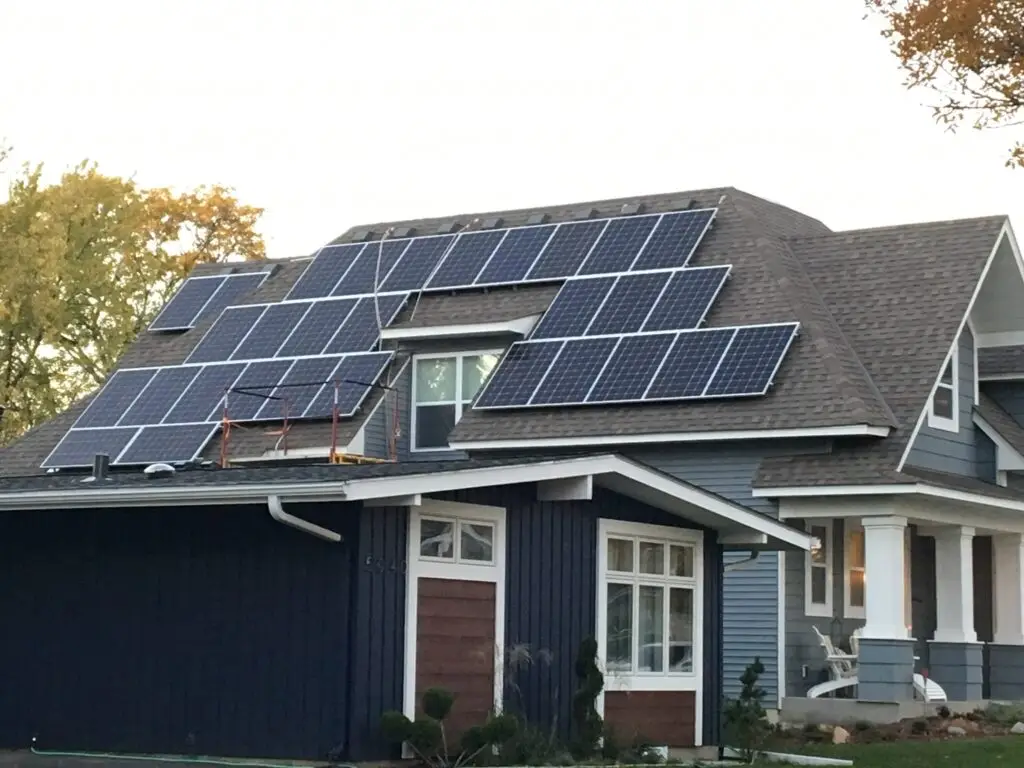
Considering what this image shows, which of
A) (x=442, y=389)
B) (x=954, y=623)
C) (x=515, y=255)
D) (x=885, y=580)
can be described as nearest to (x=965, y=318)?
(x=954, y=623)

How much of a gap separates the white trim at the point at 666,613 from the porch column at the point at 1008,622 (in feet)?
29.8

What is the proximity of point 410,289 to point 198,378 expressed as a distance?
3.82m

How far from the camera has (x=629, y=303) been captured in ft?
91.0

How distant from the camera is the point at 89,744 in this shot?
17.5 meters

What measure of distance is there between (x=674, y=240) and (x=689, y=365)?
139 inches

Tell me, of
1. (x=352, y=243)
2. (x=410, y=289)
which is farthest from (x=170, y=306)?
(x=410, y=289)

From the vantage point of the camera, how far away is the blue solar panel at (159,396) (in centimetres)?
2973

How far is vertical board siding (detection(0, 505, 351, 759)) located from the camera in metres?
16.4

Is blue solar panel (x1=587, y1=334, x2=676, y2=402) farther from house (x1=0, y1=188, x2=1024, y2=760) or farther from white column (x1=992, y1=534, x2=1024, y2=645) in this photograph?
white column (x1=992, y1=534, x2=1024, y2=645)

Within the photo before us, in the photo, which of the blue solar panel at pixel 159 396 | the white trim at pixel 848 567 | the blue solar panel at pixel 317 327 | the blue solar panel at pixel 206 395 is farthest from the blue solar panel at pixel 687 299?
the blue solar panel at pixel 159 396

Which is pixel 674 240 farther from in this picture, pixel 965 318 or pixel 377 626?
pixel 377 626

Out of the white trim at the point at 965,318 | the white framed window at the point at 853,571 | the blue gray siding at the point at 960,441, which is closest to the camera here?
the white trim at the point at 965,318

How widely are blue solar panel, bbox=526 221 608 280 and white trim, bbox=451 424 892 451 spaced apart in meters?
3.57

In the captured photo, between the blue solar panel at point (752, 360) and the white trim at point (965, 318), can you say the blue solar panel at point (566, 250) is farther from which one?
the white trim at point (965, 318)
